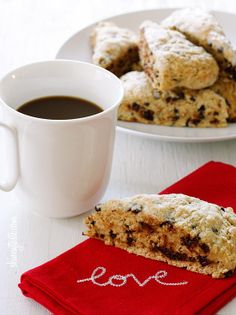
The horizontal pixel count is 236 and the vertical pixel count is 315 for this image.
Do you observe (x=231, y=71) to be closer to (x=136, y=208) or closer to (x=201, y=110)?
(x=201, y=110)

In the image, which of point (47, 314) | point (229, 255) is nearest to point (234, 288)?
point (229, 255)

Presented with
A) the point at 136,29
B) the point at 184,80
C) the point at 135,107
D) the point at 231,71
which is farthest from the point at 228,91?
the point at 136,29

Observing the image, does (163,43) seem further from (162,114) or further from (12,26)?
(12,26)

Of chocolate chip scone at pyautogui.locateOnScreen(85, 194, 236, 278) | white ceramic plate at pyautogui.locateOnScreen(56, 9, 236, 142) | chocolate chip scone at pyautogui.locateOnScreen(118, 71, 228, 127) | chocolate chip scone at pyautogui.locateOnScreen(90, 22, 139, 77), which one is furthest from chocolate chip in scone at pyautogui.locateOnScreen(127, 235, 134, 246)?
chocolate chip scone at pyautogui.locateOnScreen(90, 22, 139, 77)

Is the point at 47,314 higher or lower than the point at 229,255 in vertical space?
lower

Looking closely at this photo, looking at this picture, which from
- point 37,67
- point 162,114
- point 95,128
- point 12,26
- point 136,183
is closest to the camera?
point 95,128

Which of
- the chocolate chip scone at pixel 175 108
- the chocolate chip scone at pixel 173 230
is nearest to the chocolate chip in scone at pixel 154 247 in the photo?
the chocolate chip scone at pixel 173 230

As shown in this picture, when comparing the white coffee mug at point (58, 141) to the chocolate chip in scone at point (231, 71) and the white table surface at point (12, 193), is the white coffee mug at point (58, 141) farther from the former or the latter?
the chocolate chip in scone at point (231, 71)
